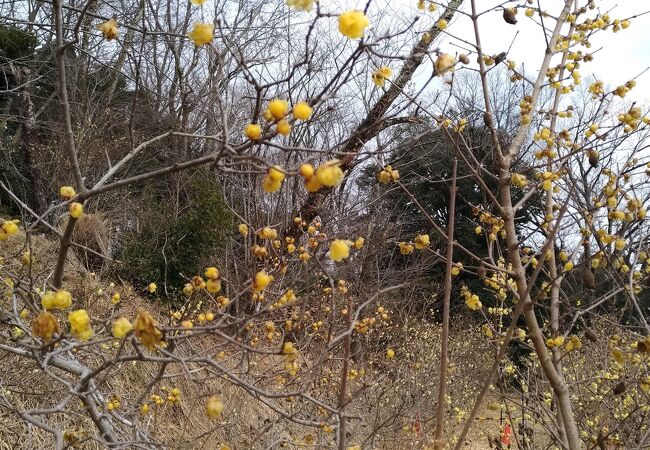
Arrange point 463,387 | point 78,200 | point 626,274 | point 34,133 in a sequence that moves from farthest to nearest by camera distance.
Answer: point 34,133
point 463,387
point 626,274
point 78,200

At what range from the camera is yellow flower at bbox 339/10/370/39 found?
1084mm

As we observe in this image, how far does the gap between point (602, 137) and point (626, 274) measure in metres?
0.60

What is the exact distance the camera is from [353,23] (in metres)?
1.09

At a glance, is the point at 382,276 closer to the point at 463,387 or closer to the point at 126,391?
the point at 463,387

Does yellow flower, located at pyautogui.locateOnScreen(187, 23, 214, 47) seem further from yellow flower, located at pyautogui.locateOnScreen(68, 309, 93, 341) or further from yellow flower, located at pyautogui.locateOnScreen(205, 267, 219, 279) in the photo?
yellow flower, located at pyautogui.locateOnScreen(68, 309, 93, 341)

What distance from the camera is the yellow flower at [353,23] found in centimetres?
108

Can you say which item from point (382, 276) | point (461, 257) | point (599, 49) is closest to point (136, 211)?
point (382, 276)

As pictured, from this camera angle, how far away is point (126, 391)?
4.46 meters

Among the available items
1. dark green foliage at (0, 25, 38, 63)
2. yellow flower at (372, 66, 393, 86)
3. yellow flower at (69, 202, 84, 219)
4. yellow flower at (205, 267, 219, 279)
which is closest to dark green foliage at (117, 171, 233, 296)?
dark green foliage at (0, 25, 38, 63)

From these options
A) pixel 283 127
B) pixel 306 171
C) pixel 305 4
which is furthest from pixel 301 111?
pixel 305 4

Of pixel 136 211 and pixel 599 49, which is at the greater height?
pixel 599 49

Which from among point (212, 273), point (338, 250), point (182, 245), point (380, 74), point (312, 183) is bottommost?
point (182, 245)

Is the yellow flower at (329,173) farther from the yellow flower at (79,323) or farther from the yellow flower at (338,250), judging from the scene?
the yellow flower at (79,323)

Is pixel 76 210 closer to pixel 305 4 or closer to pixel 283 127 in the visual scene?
pixel 283 127
